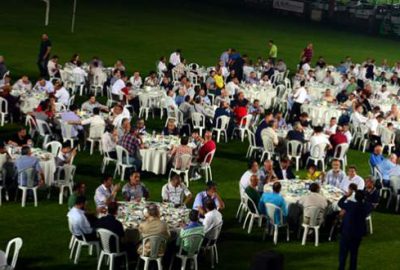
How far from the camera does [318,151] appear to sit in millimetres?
21016

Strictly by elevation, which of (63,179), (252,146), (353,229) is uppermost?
(353,229)

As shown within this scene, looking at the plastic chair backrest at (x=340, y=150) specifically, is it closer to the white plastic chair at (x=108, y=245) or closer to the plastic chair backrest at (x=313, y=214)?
the plastic chair backrest at (x=313, y=214)

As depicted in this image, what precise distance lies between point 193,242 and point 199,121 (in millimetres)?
9778

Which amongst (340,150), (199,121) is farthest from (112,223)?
(199,121)

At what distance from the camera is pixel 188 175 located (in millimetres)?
19438

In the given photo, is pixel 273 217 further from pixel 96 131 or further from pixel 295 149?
pixel 96 131

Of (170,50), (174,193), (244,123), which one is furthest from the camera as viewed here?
(170,50)

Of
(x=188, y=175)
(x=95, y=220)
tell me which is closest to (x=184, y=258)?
(x=95, y=220)

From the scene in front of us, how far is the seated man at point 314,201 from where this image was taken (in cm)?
1530

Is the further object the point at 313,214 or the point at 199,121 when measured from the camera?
the point at 199,121

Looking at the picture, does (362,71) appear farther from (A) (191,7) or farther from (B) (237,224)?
(A) (191,7)

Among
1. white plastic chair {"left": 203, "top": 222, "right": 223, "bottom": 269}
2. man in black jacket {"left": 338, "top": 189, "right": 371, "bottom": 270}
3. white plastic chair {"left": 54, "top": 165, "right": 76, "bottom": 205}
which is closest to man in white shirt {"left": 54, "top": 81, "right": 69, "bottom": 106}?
white plastic chair {"left": 54, "top": 165, "right": 76, "bottom": 205}

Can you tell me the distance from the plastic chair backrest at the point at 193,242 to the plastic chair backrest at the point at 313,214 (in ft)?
9.26

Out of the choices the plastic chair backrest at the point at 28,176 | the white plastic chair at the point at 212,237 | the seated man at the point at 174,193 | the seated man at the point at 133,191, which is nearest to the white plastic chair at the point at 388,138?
the seated man at the point at 174,193
